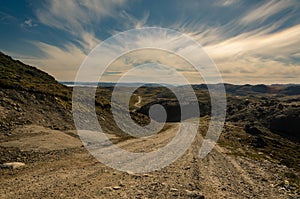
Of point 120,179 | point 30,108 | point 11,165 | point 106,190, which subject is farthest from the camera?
point 30,108

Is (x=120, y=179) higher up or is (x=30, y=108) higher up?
(x=30, y=108)

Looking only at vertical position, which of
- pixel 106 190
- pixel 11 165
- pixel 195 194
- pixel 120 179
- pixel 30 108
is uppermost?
pixel 30 108

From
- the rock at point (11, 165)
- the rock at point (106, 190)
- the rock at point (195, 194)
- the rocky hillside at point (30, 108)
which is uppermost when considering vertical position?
the rocky hillside at point (30, 108)

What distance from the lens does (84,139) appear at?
29953 millimetres

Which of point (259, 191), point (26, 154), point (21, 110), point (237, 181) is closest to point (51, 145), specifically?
point (26, 154)

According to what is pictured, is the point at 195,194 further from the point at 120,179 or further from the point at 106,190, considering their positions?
the point at 106,190

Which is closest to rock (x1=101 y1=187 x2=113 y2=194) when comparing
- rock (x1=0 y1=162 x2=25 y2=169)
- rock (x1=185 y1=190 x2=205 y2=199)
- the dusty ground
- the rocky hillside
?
the dusty ground

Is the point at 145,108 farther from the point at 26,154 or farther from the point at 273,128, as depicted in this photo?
the point at 26,154

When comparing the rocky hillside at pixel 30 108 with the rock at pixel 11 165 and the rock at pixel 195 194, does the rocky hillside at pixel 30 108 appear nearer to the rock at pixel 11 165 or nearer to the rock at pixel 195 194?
the rock at pixel 11 165

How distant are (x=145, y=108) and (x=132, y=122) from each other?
8567 cm

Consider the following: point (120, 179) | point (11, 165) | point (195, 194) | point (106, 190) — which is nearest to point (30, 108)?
point (11, 165)

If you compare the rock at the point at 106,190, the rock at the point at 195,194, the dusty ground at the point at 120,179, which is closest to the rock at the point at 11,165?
the dusty ground at the point at 120,179

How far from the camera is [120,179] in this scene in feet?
53.2

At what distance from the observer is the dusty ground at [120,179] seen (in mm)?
13859
